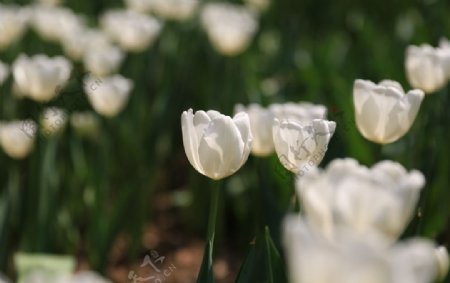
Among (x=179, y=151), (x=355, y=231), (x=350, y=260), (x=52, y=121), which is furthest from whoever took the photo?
(x=179, y=151)

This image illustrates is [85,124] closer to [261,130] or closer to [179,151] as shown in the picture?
[179,151]

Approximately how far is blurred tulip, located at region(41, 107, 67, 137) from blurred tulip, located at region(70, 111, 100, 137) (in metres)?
0.24

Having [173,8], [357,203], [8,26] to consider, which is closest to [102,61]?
[8,26]

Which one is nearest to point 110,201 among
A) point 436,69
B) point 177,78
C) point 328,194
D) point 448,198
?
point 177,78

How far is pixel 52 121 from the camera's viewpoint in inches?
106

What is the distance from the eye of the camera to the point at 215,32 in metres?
3.43

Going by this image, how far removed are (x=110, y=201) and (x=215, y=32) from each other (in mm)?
821

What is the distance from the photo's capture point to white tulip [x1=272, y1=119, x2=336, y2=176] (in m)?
1.47

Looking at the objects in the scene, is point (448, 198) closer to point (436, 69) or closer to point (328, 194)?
point (436, 69)

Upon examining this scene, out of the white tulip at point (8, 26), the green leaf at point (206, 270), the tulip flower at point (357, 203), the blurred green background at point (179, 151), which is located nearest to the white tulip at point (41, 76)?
the blurred green background at point (179, 151)

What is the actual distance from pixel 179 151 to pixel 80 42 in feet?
2.24

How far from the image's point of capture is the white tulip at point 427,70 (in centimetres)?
202

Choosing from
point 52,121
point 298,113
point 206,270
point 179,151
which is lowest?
point 179,151

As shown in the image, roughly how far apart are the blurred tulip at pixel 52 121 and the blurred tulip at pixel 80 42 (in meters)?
0.56
